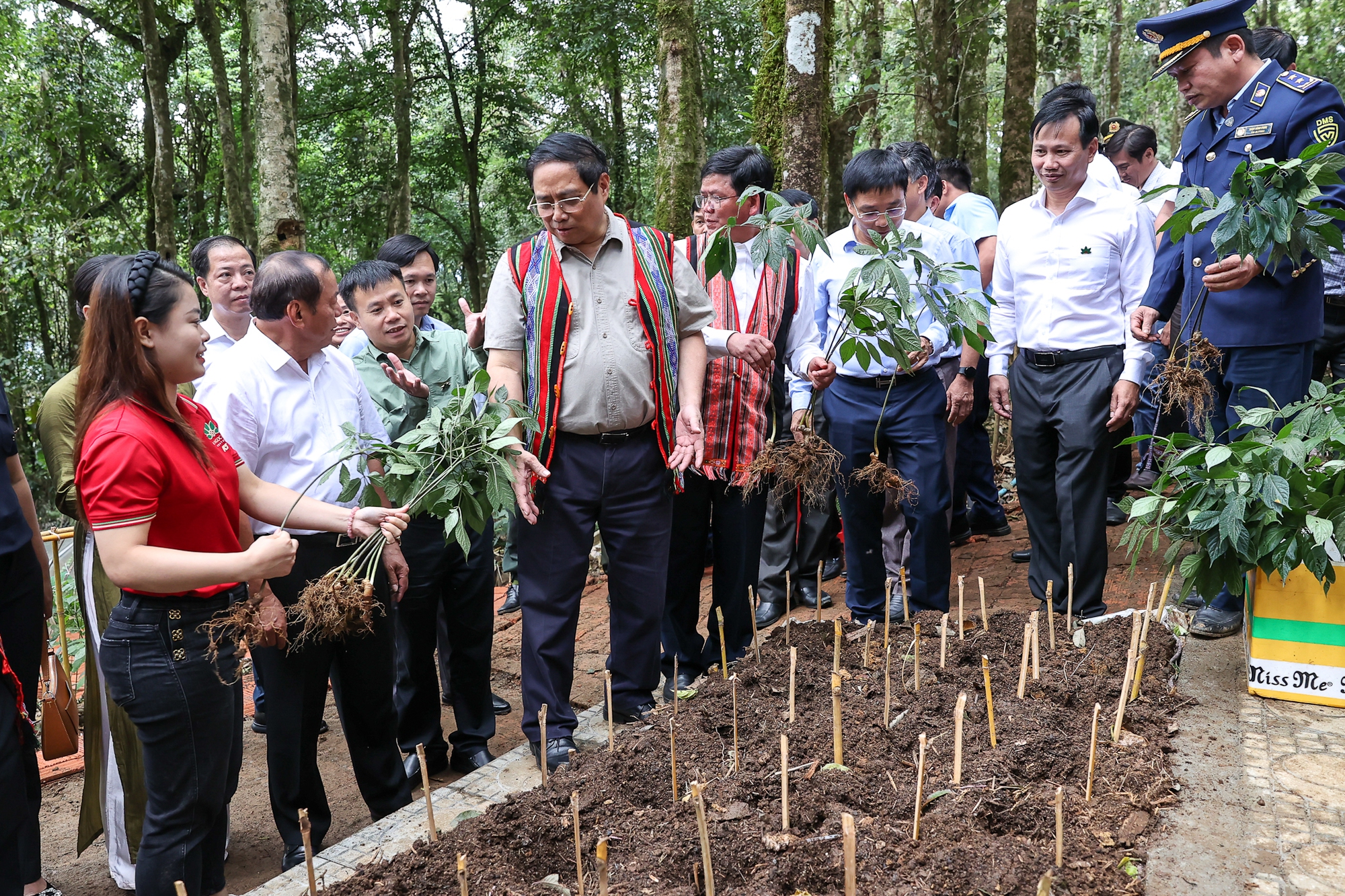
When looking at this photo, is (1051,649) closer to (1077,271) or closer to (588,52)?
(1077,271)

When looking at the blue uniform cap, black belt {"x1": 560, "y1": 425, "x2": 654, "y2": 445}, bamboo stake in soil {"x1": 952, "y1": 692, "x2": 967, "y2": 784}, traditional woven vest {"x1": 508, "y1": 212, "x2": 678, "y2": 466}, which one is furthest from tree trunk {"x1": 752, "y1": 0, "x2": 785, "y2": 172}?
bamboo stake in soil {"x1": 952, "y1": 692, "x2": 967, "y2": 784}

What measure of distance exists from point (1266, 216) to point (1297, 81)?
0.67 m

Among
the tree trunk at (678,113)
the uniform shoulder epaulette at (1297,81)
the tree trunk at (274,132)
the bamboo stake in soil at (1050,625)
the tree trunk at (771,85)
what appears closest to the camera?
the uniform shoulder epaulette at (1297,81)

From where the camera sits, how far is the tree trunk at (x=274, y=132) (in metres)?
6.86

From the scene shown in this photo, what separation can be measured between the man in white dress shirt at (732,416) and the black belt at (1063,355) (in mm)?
883

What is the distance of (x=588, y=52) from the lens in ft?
A: 44.7

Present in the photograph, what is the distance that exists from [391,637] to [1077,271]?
3144 millimetres

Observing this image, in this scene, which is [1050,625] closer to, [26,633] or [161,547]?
[161,547]


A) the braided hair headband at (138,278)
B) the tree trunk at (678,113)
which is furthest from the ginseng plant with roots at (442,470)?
the tree trunk at (678,113)

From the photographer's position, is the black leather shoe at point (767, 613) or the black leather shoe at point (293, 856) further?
the black leather shoe at point (767, 613)

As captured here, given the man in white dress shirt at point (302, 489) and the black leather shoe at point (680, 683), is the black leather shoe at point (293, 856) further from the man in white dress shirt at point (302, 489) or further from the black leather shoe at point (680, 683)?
the black leather shoe at point (680, 683)

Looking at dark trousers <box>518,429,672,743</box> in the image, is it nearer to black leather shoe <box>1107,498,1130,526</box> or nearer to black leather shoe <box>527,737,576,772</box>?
black leather shoe <box>527,737,576,772</box>

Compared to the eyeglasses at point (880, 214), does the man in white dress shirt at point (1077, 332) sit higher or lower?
lower

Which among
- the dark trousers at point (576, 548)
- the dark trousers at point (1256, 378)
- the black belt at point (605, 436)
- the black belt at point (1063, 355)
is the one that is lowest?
the dark trousers at point (576, 548)
